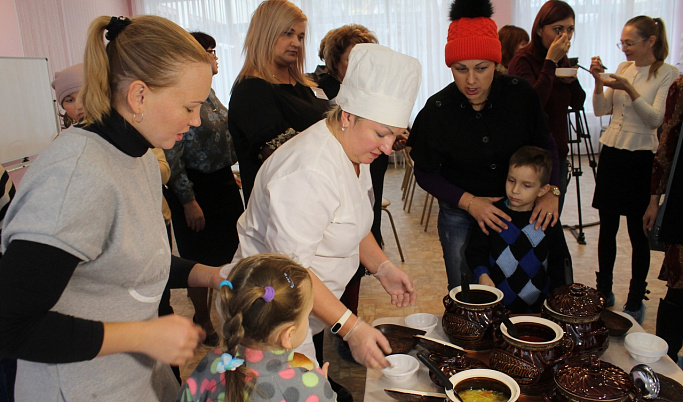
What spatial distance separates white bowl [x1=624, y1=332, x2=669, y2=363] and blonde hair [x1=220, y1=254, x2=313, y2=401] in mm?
778

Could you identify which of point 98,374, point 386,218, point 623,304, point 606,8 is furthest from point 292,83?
point 606,8

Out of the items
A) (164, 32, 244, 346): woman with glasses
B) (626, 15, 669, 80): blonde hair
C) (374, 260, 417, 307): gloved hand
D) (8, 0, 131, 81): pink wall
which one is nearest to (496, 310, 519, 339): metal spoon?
(374, 260, 417, 307): gloved hand

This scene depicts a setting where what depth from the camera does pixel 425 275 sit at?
3.46 metres

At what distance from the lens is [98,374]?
911mm

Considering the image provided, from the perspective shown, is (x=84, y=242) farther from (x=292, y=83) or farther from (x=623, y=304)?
(x=623, y=304)

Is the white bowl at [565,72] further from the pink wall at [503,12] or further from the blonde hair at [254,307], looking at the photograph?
the pink wall at [503,12]

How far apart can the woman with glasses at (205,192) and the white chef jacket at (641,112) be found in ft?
6.70

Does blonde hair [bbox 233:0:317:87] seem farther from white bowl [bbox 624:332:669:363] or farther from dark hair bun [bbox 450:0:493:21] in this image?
white bowl [bbox 624:332:669:363]

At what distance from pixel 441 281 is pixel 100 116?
2745mm

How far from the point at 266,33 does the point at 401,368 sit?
1.42 meters

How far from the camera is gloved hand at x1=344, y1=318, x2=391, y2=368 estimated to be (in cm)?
119

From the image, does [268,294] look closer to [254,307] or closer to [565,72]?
[254,307]

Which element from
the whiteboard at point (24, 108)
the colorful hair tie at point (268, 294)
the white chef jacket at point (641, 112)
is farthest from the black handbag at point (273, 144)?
the whiteboard at point (24, 108)

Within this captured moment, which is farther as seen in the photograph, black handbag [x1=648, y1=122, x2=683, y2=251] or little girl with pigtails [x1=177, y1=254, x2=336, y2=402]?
black handbag [x1=648, y1=122, x2=683, y2=251]
